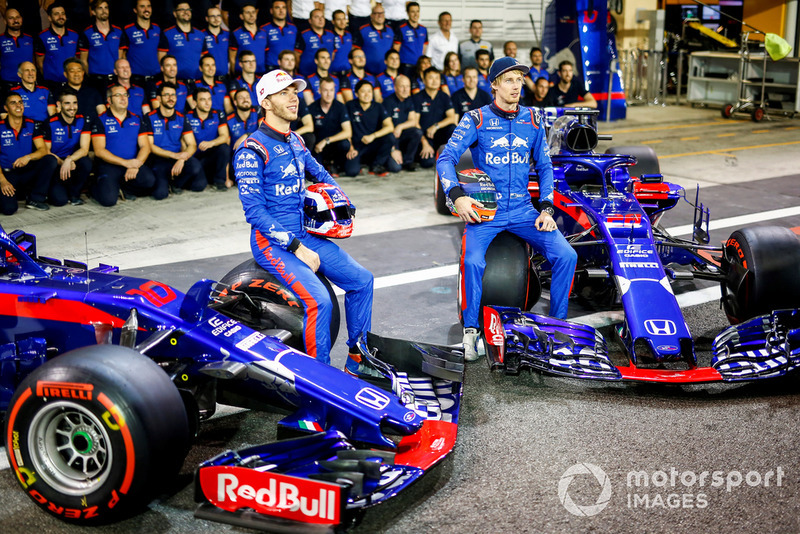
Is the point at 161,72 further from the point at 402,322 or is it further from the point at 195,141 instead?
the point at 402,322

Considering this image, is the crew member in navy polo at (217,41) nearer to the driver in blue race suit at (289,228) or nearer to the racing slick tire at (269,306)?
the driver in blue race suit at (289,228)

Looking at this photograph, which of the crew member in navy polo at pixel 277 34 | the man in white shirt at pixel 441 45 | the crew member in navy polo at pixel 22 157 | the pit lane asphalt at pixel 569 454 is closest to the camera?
the pit lane asphalt at pixel 569 454

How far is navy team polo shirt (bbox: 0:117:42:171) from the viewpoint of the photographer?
31.9ft

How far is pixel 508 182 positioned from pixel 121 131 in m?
5.91

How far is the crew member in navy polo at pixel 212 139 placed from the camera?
35.6ft

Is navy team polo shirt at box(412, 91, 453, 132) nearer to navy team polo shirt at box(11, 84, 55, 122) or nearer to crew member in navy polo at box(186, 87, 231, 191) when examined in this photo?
crew member in navy polo at box(186, 87, 231, 191)

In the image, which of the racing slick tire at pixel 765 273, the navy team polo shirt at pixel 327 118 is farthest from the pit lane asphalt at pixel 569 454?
the navy team polo shirt at pixel 327 118

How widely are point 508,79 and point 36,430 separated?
12.2 ft

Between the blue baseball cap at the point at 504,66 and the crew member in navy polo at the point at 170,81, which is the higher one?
the blue baseball cap at the point at 504,66

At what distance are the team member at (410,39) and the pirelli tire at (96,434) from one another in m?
10.6

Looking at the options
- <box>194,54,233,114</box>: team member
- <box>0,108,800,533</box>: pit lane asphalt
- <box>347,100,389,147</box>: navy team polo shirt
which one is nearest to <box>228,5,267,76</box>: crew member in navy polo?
<box>194,54,233,114</box>: team member

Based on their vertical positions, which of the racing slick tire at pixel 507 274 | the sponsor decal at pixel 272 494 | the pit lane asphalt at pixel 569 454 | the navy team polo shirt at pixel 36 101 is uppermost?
the navy team polo shirt at pixel 36 101

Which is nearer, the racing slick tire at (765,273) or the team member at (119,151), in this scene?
the racing slick tire at (765,273)

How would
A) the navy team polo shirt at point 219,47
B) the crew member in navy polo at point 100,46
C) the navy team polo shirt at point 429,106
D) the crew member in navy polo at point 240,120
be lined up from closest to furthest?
the crew member in navy polo at point 100,46, the crew member in navy polo at point 240,120, the navy team polo shirt at point 219,47, the navy team polo shirt at point 429,106
